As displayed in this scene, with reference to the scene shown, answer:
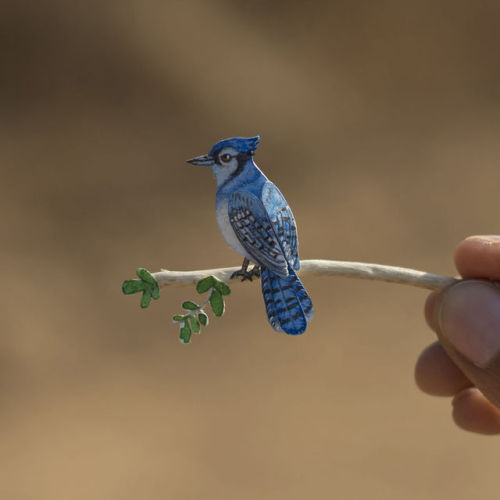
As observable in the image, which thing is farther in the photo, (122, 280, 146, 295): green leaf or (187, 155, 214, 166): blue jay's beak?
(187, 155, 214, 166): blue jay's beak

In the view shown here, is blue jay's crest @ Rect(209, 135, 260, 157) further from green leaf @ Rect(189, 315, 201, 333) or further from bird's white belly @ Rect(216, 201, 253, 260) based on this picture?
green leaf @ Rect(189, 315, 201, 333)

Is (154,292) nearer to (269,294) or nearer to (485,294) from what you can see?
(269,294)

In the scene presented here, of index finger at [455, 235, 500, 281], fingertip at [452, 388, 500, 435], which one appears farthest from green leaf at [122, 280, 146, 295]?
fingertip at [452, 388, 500, 435]

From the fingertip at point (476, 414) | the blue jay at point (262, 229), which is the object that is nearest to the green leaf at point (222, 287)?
the blue jay at point (262, 229)

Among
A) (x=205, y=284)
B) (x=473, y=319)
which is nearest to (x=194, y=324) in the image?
(x=205, y=284)

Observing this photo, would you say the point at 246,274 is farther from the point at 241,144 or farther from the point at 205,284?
the point at 241,144

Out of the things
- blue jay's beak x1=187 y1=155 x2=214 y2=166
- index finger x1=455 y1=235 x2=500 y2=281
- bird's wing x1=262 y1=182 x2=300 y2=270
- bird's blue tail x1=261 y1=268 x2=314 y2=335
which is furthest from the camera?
index finger x1=455 y1=235 x2=500 y2=281

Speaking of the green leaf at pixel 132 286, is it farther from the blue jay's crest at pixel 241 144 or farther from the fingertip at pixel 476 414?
the fingertip at pixel 476 414
